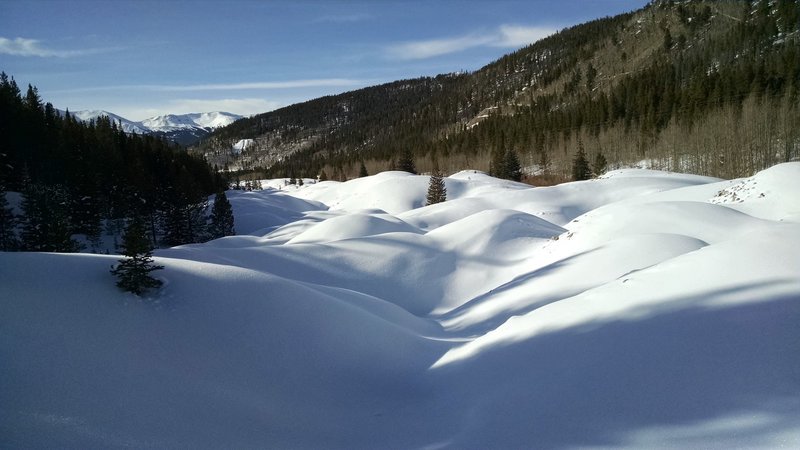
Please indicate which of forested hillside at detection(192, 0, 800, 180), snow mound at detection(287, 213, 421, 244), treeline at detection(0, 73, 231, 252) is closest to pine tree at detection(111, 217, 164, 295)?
snow mound at detection(287, 213, 421, 244)

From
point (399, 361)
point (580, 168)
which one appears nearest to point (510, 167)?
point (580, 168)

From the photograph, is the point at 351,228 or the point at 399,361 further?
the point at 351,228

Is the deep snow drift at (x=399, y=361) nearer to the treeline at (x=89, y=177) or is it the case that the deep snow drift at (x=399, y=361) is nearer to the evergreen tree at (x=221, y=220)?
the treeline at (x=89, y=177)

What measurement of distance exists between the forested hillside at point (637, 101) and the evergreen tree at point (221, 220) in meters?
45.8

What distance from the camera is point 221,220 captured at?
44.3m

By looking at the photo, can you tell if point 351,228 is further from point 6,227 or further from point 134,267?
point 6,227

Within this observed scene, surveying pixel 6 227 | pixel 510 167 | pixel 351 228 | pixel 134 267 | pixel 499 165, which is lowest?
pixel 351 228

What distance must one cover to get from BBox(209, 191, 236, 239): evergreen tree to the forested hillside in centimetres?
4580

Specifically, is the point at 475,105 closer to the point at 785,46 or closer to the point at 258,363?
the point at 785,46

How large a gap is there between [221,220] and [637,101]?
210ft

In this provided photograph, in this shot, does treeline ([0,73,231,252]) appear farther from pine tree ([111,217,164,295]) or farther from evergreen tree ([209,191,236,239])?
pine tree ([111,217,164,295])

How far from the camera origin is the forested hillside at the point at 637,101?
44656mm

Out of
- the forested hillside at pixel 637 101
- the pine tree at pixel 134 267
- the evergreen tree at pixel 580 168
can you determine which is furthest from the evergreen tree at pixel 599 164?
the pine tree at pixel 134 267

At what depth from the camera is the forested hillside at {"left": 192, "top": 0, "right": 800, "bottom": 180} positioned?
4466cm
